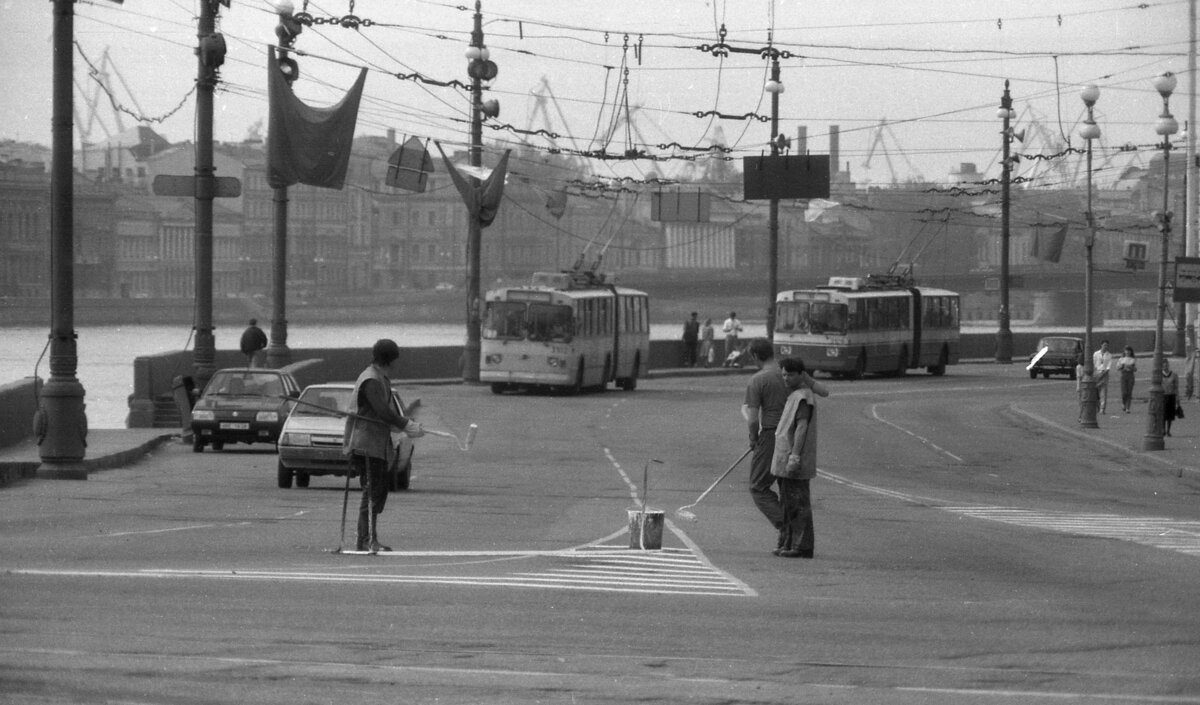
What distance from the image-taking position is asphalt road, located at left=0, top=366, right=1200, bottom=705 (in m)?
8.87

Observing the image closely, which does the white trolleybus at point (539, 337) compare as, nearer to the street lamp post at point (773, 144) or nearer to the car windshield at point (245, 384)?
the street lamp post at point (773, 144)

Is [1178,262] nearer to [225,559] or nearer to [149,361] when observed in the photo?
[149,361]

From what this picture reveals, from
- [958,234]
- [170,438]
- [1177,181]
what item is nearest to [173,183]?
[170,438]

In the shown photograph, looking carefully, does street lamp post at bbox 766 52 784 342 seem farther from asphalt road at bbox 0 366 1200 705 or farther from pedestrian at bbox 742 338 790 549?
pedestrian at bbox 742 338 790 549

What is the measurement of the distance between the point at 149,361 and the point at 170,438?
4.34 meters

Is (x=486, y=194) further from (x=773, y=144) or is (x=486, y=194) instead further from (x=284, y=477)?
(x=284, y=477)

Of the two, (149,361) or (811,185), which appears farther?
(811,185)

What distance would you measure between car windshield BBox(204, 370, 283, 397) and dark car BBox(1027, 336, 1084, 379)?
4104 centimetres

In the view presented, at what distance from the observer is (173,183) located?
2983cm

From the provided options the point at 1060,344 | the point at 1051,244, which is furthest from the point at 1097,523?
the point at 1051,244

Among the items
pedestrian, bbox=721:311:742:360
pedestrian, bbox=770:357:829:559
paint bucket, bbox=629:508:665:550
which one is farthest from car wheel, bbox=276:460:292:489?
pedestrian, bbox=721:311:742:360

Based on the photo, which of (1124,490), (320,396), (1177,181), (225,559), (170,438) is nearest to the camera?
(225,559)

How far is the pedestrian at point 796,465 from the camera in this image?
49.8 feet

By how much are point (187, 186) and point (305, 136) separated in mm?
5145
